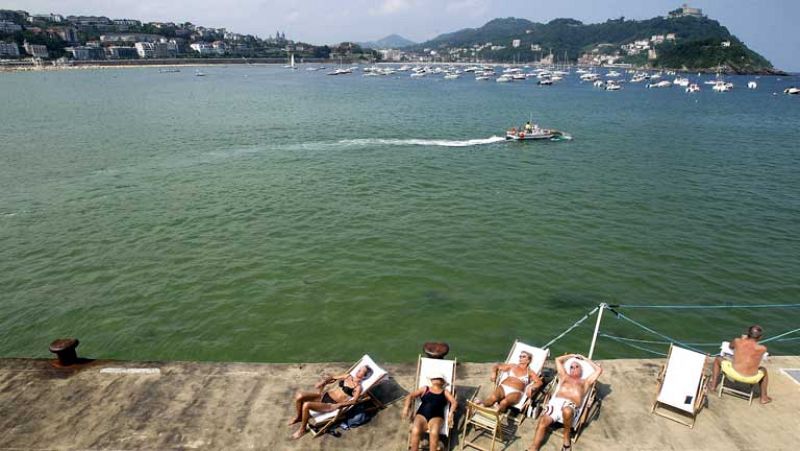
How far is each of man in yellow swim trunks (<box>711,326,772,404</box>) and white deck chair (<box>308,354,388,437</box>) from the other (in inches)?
283

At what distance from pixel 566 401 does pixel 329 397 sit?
4572mm

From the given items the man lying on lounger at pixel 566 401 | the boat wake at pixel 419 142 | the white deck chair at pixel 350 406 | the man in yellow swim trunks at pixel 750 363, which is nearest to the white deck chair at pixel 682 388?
the man in yellow swim trunks at pixel 750 363

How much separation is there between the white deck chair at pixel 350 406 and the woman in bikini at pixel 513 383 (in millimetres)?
2200

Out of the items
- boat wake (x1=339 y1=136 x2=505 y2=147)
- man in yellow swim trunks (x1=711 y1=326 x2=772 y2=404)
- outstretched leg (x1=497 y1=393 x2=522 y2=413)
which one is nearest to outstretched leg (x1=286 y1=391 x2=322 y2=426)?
outstretched leg (x1=497 y1=393 x2=522 y2=413)

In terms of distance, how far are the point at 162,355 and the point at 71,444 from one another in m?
6.01

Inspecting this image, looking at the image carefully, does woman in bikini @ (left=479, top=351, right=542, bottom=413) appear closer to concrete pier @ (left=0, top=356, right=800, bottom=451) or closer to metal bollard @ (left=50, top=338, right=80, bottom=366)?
concrete pier @ (left=0, top=356, right=800, bottom=451)

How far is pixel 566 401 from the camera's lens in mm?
8547

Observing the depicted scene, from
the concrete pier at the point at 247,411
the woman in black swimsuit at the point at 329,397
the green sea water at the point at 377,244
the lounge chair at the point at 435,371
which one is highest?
the lounge chair at the point at 435,371

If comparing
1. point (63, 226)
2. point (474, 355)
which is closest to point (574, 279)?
point (474, 355)

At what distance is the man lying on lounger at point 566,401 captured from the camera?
26.7 ft

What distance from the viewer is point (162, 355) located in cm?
1428

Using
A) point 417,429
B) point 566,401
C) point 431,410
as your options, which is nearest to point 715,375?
point 566,401

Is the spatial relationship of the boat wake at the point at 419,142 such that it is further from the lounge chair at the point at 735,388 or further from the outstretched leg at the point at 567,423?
the outstretched leg at the point at 567,423

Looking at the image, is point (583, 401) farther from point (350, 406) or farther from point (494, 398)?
point (350, 406)
